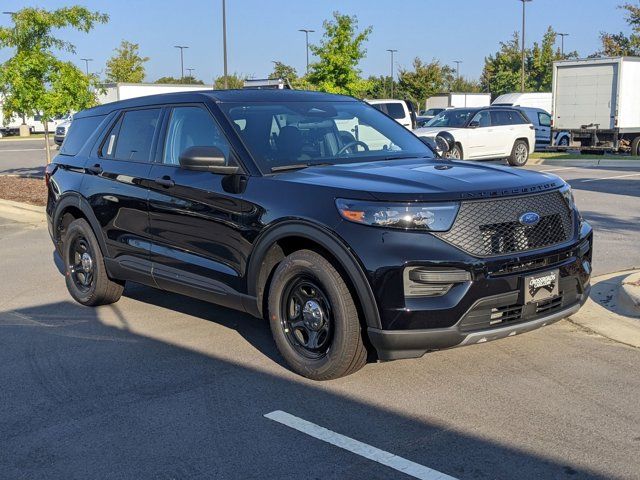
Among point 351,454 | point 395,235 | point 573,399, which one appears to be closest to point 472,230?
point 395,235

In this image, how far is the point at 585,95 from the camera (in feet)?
82.2

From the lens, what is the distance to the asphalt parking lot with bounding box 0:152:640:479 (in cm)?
386

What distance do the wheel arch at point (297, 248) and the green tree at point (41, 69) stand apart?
1259 cm

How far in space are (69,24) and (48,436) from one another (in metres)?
14.3

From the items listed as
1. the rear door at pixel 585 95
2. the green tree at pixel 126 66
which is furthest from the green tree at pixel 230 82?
the rear door at pixel 585 95

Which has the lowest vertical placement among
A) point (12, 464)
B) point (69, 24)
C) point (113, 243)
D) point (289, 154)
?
point (12, 464)

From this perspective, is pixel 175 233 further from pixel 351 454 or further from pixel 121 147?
pixel 351 454

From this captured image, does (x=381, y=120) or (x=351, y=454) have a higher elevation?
(x=381, y=120)

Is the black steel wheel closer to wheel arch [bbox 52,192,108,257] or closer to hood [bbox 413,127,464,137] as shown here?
wheel arch [bbox 52,192,108,257]

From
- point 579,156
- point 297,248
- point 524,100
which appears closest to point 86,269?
point 297,248

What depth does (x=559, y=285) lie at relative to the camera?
4.80m

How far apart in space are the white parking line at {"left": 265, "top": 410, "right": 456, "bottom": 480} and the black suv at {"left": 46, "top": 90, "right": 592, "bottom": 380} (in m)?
0.55

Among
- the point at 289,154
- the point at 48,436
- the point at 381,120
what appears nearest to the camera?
the point at 48,436

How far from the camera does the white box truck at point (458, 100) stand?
47.5 m
